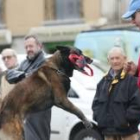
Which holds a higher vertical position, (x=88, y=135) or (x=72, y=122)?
(x=72, y=122)

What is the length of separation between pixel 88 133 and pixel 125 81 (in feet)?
10.6

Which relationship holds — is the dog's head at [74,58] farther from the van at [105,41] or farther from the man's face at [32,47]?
the van at [105,41]

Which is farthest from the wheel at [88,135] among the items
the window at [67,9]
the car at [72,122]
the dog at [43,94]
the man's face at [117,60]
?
the window at [67,9]

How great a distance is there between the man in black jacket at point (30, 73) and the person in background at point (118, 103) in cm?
59

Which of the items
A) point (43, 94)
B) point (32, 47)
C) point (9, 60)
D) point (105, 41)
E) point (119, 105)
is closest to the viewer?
point (43, 94)

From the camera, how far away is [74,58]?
702cm

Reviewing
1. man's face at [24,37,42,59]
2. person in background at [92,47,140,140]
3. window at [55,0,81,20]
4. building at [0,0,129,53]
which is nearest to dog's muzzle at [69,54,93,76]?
person in background at [92,47,140,140]

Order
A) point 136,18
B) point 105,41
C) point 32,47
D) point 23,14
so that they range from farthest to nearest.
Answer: point 23,14 < point 105,41 < point 32,47 < point 136,18

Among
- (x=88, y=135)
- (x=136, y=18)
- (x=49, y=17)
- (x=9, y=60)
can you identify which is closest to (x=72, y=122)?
(x=88, y=135)

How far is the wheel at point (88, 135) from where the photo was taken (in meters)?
10.6

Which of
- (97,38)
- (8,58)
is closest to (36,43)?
(8,58)

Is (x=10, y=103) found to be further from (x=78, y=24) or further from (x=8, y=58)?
(x=78, y=24)

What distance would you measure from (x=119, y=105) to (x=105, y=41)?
10100 millimetres

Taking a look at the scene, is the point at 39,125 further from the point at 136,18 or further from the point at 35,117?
the point at 136,18
